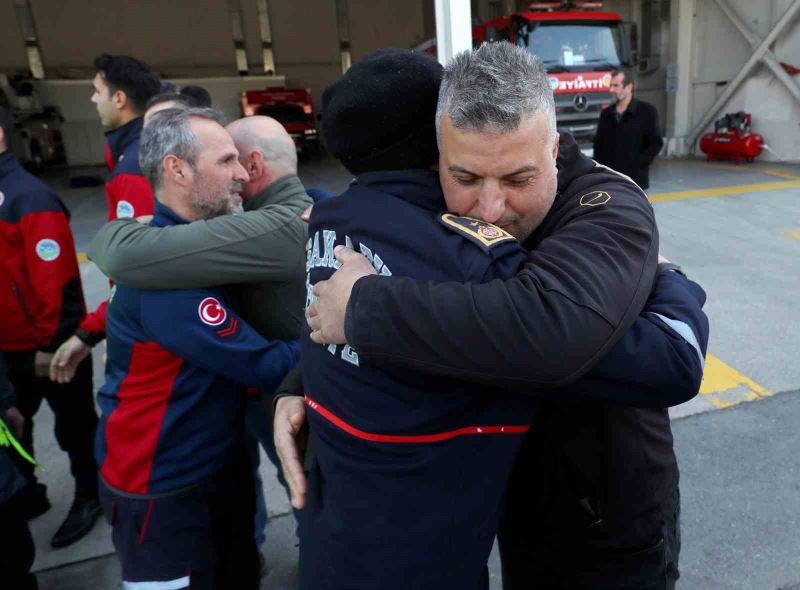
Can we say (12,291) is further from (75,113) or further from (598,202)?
(75,113)

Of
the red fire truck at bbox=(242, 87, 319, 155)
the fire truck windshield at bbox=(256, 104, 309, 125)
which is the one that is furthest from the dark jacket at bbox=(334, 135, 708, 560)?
the fire truck windshield at bbox=(256, 104, 309, 125)

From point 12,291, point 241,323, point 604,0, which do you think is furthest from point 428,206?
point 604,0

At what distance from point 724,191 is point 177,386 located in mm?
8739

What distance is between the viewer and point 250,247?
1571 millimetres

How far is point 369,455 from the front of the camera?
3.01 feet

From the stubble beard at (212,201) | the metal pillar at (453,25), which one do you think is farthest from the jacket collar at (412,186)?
the metal pillar at (453,25)

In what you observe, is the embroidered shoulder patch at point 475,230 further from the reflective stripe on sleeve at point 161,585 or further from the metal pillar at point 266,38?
the metal pillar at point 266,38

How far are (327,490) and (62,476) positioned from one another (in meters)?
2.59

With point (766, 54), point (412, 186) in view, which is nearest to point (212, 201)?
point (412, 186)

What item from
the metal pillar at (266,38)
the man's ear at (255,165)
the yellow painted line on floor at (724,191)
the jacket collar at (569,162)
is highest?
the metal pillar at (266,38)

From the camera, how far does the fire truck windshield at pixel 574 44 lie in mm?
9281

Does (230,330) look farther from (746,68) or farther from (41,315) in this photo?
(746,68)

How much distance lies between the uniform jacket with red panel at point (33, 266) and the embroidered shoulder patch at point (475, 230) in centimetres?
209

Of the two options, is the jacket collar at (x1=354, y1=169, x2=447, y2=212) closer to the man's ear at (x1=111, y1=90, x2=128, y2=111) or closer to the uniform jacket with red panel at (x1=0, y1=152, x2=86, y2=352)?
the uniform jacket with red panel at (x1=0, y1=152, x2=86, y2=352)
